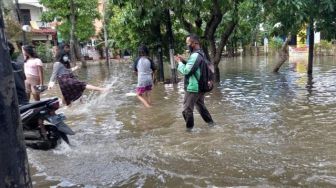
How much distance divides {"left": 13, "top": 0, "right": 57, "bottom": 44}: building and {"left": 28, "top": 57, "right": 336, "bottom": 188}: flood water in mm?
36114

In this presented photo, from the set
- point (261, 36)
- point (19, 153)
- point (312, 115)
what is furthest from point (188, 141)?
point (261, 36)

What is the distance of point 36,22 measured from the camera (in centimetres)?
4678

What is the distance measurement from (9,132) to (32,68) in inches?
318

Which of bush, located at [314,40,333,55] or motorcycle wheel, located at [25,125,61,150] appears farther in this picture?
bush, located at [314,40,333,55]

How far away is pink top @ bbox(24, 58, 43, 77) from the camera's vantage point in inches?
397

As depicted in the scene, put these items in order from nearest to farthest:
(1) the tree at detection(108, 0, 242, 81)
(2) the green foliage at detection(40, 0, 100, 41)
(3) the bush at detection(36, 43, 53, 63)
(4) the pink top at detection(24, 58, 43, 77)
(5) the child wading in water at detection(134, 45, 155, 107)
Answer: (4) the pink top at detection(24, 58, 43, 77) < (5) the child wading in water at detection(134, 45, 155, 107) < (1) the tree at detection(108, 0, 242, 81) < (2) the green foliage at detection(40, 0, 100, 41) < (3) the bush at detection(36, 43, 53, 63)

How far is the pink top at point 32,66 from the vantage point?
10094 mm

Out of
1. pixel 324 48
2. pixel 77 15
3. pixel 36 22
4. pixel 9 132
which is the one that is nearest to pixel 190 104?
pixel 9 132

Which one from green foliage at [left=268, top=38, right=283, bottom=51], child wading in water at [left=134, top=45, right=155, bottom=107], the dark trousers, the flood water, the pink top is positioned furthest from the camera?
green foliage at [left=268, top=38, right=283, bottom=51]

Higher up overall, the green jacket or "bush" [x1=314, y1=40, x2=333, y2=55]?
the green jacket

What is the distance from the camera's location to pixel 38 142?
6.69 metres

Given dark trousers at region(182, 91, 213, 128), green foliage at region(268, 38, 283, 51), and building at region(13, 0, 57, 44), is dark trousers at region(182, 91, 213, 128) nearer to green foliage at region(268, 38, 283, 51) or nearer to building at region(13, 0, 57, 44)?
green foliage at region(268, 38, 283, 51)

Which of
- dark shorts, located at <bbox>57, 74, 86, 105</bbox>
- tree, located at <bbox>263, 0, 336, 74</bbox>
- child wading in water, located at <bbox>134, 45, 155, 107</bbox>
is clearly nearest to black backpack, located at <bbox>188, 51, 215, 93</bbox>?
dark shorts, located at <bbox>57, 74, 86, 105</bbox>

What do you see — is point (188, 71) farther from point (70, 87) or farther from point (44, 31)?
point (44, 31)
